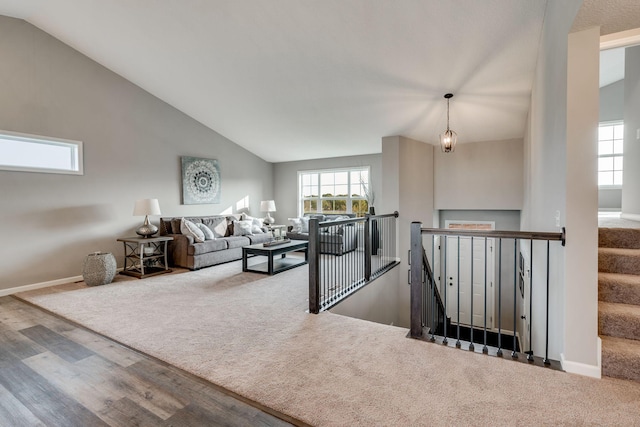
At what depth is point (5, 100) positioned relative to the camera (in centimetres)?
409

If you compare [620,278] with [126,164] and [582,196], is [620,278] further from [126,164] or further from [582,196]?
[126,164]

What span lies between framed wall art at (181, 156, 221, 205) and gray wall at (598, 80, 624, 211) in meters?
7.77

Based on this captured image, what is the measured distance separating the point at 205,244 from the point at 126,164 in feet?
6.52

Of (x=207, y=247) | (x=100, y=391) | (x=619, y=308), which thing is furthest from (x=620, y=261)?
(x=207, y=247)

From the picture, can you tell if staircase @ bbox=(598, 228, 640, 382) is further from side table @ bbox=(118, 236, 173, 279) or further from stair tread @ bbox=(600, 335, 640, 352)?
side table @ bbox=(118, 236, 173, 279)

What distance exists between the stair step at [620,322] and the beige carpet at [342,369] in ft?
1.03

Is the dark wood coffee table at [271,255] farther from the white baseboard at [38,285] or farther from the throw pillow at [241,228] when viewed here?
the white baseboard at [38,285]

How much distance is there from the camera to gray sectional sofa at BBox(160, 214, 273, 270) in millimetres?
5398

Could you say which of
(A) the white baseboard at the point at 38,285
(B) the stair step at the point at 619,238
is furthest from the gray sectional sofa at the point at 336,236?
(A) the white baseboard at the point at 38,285

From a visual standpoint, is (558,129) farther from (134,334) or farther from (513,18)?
(134,334)

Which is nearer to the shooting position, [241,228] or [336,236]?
[336,236]

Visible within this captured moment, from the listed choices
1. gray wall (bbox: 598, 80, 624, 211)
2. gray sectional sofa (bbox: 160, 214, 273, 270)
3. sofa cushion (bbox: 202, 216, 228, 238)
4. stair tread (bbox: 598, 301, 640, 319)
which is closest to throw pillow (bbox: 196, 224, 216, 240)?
gray sectional sofa (bbox: 160, 214, 273, 270)

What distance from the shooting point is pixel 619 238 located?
2.48m

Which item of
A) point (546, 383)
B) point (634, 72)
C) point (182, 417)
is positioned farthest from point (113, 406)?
point (634, 72)
